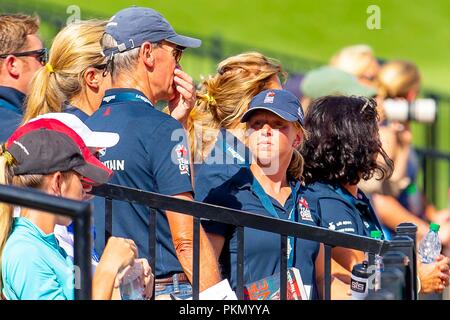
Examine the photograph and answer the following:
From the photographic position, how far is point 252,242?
4.43 metres

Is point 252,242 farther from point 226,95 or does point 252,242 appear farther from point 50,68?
point 50,68

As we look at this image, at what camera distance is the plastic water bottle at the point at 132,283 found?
3.76 metres

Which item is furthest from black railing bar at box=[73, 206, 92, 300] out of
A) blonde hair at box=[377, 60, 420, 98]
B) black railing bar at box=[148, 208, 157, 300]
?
blonde hair at box=[377, 60, 420, 98]

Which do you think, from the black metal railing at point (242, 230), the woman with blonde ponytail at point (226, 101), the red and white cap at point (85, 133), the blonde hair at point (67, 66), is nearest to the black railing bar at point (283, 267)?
the black metal railing at point (242, 230)

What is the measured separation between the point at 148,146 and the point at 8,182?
2.58ft

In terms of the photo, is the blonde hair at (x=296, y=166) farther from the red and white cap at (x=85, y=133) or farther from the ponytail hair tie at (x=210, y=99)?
the red and white cap at (x=85, y=133)

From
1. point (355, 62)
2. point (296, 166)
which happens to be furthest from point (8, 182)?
point (355, 62)

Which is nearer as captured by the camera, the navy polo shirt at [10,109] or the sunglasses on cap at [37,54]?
the navy polo shirt at [10,109]

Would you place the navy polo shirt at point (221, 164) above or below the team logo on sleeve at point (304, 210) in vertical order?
above

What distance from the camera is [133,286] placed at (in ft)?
12.5

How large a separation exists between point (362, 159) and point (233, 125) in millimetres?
607

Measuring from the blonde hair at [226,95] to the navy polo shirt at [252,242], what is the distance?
53cm
